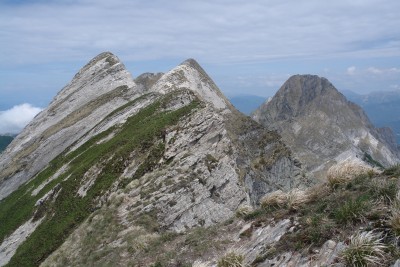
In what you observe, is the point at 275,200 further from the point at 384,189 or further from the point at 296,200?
the point at 384,189

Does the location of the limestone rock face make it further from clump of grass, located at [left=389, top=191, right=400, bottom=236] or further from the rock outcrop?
clump of grass, located at [left=389, top=191, right=400, bottom=236]

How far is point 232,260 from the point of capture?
13.0 m

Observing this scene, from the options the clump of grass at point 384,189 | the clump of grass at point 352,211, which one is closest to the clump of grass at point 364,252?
the clump of grass at point 352,211

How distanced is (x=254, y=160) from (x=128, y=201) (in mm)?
25090

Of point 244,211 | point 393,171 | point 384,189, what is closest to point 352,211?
point 384,189

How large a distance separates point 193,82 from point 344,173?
222 feet

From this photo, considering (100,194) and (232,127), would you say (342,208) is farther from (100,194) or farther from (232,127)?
(232,127)

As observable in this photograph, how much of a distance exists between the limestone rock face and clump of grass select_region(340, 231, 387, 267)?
177 ft

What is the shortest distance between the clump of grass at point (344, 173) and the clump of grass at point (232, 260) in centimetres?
499

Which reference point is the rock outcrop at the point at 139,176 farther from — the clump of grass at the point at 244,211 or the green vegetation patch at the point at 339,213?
the green vegetation patch at the point at 339,213

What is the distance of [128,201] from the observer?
31016 mm

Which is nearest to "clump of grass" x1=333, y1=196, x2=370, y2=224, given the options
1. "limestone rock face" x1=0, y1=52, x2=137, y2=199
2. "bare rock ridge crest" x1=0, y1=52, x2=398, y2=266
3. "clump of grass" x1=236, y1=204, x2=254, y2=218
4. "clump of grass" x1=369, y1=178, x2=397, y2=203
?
"clump of grass" x1=369, y1=178, x2=397, y2=203

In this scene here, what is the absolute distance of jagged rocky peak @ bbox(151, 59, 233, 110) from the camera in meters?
71.2

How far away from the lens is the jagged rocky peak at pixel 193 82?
7123 cm
